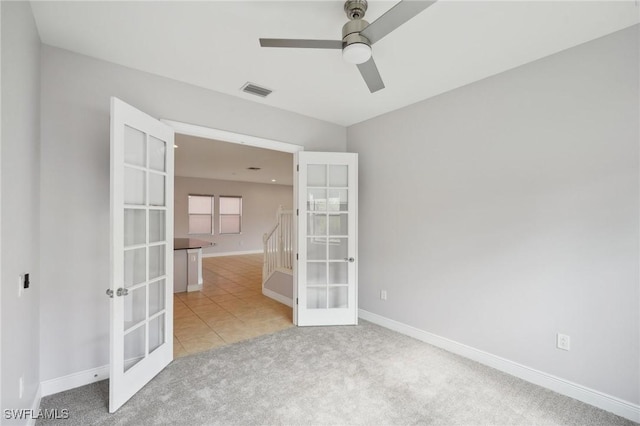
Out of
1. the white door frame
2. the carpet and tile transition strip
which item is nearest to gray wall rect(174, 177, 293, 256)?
the white door frame

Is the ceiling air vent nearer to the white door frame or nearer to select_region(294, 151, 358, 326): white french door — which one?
the white door frame

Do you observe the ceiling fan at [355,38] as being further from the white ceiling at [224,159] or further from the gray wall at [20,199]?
the white ceiling at [224,159]

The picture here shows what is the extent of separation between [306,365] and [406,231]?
1885 mm

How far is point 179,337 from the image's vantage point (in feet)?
11.0

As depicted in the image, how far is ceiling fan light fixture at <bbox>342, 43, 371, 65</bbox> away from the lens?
172 centimetres

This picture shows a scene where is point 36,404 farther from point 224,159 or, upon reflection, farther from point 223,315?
point 224,159

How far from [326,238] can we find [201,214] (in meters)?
7.75

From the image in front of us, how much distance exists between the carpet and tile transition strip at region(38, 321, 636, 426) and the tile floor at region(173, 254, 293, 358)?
1.12 ft

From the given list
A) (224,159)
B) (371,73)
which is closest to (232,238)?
(224,159)

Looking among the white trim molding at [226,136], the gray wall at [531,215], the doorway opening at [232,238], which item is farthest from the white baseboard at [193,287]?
the gray wall at [531,215]

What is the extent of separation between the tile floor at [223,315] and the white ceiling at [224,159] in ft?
9.14

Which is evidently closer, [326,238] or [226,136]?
[226,136]

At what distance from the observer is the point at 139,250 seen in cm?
241

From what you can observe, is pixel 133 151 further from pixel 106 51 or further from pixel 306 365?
pixel 306 365
